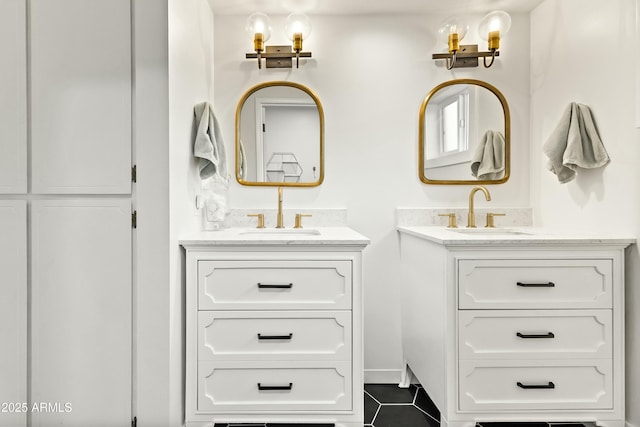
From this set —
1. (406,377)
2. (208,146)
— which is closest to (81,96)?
(208,146)

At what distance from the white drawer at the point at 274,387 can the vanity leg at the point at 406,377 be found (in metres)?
0.67

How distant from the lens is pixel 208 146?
1766 millimetres

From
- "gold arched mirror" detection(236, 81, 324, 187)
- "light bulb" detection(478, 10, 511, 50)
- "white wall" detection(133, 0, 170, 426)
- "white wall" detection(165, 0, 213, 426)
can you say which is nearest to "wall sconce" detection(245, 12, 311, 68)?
"gold arched mirror" detection(236, 81, 324, 187)

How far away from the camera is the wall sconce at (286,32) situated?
2.06 m

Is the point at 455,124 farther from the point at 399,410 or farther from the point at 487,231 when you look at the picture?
the point at 399,410

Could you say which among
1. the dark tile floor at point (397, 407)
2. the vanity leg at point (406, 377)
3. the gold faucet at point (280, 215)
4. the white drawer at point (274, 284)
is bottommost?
the dark tile floor at point (397, 407)

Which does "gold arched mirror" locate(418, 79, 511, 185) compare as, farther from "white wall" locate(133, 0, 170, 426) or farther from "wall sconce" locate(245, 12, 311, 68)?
"white wall" locate(133, 0, 170, 426)

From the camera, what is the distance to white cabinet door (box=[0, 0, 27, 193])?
1445mm

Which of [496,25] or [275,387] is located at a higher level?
[496,25]

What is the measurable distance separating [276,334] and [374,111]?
138cm

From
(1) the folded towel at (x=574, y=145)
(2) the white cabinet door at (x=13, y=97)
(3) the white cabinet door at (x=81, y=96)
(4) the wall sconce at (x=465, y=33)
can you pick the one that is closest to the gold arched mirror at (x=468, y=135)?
(4) the wall sconce at (x=465, y=33)

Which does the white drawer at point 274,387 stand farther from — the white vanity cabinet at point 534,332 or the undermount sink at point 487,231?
the undermount sink at point 487,231

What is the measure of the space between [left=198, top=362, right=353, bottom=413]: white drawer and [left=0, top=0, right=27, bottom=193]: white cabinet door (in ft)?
3.49

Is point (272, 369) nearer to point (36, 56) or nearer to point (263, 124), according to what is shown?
point (263, 124)
